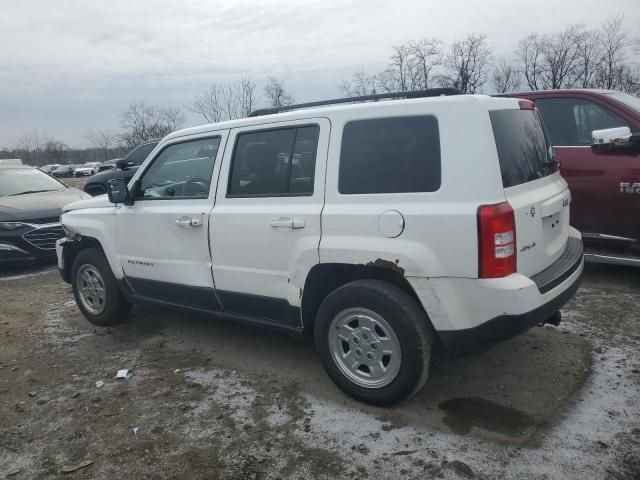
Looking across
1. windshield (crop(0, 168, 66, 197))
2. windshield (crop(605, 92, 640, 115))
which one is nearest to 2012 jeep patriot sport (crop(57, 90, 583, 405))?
windshield (crop(605, 92, 640, 115))

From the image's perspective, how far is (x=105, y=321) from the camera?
5.16 metres

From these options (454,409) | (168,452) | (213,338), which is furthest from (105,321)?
(454,409)

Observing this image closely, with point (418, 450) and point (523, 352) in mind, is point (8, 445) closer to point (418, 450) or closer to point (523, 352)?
point (418, 450)

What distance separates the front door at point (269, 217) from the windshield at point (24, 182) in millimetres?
6406

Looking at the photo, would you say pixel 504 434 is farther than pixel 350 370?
No

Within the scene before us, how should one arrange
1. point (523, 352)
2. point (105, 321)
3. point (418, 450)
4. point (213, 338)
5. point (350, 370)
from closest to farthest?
point (418, 450), point (350, 370), point (523, 352), point (213, 338), point (105, 321)

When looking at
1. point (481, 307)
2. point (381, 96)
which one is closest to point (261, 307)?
point (481, 307)

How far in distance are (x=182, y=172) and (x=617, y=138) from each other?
411 cm

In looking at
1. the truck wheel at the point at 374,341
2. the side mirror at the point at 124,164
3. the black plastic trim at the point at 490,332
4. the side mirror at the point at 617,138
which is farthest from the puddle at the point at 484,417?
the side mirror at the point at 124,164

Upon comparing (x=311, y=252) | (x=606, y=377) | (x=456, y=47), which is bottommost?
(x=606, y=377)

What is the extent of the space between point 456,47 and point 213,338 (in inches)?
1739

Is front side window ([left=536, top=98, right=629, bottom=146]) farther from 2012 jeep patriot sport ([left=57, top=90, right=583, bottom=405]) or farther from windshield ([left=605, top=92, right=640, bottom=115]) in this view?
2012 jeep patriot sport ([left=57, top=90, right=583, bottom=405])

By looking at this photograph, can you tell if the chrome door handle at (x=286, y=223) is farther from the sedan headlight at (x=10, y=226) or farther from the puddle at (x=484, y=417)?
the sedan headlight at (x=10, y=226)

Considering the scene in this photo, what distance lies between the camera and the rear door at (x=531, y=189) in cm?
298
